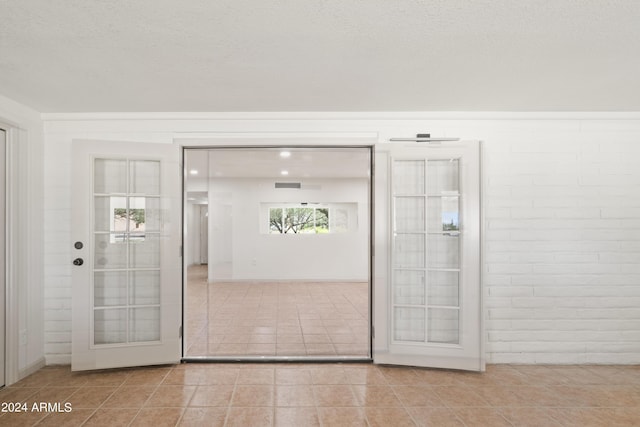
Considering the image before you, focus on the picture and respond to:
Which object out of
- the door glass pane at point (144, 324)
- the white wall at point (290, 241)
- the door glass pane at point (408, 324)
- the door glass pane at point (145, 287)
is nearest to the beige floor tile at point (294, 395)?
the door glass pane at point (408, 324)

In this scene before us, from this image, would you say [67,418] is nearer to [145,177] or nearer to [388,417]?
[145,177]

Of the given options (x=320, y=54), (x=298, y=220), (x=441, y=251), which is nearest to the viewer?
(x=320, y=54)

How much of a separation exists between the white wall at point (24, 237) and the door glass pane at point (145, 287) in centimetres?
82

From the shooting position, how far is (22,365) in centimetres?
315

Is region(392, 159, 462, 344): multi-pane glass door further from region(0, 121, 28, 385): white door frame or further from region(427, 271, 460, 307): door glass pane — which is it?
region(0, 121, 28, 385): white door frame

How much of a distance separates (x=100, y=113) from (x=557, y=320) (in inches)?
185

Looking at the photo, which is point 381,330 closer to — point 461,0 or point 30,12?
point 461,0

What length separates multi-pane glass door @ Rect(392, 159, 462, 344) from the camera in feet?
11.0

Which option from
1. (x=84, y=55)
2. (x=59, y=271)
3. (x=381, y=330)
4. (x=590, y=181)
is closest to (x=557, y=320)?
(x=590, y=181)

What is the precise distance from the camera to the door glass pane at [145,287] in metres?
3.35

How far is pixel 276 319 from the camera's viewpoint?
519 centimetres

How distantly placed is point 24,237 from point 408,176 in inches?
135

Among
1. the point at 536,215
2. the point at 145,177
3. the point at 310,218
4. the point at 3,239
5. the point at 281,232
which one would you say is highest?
the point at 145,177

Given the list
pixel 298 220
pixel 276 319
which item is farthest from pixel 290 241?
pixel 276 319
